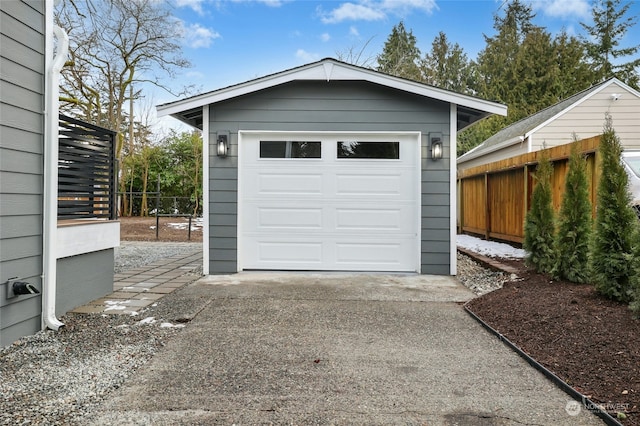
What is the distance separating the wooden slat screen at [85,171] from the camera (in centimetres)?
368

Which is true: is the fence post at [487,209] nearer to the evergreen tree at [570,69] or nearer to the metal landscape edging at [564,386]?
the metal landscape edging at [564,386]

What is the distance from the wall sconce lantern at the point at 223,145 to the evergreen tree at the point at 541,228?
407 centimetres

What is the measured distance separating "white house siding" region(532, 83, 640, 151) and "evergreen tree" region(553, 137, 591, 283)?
703 cm

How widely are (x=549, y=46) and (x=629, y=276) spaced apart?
23.0 meters

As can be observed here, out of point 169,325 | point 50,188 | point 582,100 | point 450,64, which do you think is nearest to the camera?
point 50,188

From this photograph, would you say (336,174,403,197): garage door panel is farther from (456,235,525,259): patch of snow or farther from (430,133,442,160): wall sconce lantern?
(456,235,525,259): patch of snow

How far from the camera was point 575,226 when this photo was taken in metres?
4.21

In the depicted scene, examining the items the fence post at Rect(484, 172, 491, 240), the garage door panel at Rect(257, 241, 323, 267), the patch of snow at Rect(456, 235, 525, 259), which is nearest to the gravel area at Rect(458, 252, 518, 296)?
the patch of snow at Rect(456, 235, 525, 259)

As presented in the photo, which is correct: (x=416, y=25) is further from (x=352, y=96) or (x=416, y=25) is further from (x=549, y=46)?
(x=352, y=96)

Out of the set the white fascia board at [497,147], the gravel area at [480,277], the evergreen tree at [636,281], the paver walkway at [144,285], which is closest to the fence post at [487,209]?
the gravel area at [480,277]

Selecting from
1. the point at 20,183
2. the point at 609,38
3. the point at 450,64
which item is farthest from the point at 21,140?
the point at 609,38

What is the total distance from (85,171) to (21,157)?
0.96 metres

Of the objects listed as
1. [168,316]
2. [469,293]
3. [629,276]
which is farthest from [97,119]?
[629,276]

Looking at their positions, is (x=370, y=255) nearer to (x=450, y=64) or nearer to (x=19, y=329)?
(x=19, y=329)
